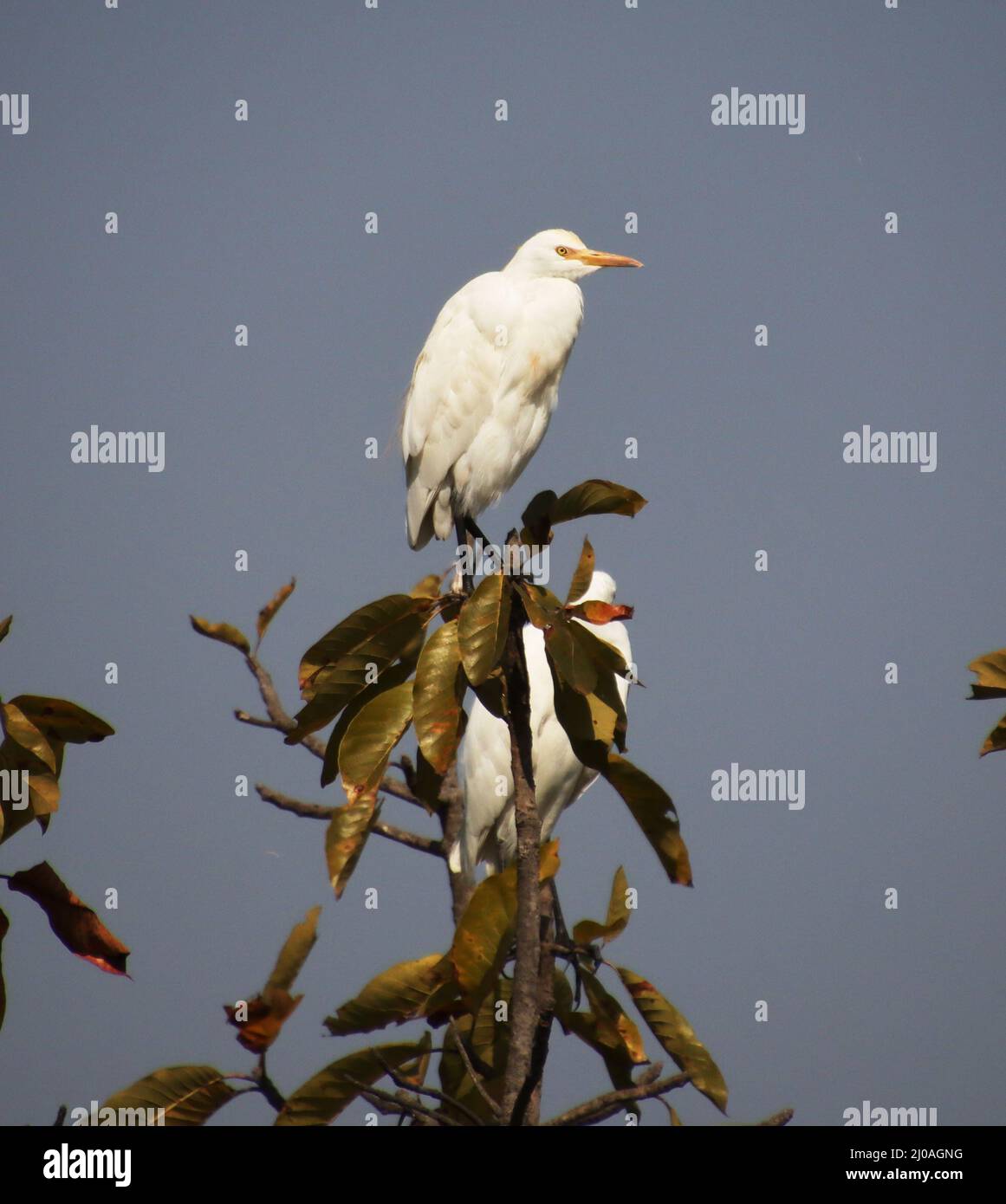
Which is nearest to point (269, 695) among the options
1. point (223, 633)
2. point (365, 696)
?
point (223, 633)

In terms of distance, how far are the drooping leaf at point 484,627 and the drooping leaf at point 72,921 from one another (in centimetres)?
101

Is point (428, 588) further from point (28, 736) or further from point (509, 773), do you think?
point (509, 773)

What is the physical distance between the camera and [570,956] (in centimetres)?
392

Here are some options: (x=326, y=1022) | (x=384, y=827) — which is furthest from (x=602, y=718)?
(x=384, y=827)

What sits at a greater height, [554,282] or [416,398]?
[554,282]

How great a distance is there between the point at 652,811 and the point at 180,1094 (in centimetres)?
139

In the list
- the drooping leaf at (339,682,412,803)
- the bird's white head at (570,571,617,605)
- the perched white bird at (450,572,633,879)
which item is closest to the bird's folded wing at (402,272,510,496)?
the perched white bird at (450,572,633,879)

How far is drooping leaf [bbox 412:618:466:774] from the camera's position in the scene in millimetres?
3590

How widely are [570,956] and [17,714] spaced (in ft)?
5.31

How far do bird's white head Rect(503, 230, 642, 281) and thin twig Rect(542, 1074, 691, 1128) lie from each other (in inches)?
170

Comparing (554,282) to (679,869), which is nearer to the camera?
(679,869)

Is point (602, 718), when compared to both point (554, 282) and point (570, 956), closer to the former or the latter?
point (570, 956)
